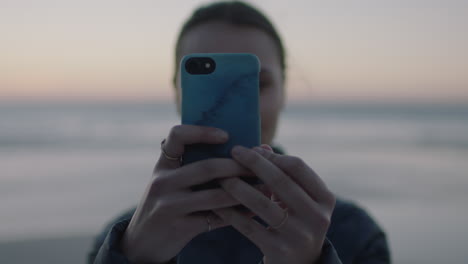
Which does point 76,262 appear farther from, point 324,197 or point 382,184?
point 382,184

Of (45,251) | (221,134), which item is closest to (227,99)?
(221,134)

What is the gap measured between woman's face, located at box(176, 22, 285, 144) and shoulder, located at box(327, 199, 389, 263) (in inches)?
18.6

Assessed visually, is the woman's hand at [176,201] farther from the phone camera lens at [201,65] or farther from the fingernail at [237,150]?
→ the phone camera lens at [201,65]

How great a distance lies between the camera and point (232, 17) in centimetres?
160

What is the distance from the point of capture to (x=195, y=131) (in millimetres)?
946

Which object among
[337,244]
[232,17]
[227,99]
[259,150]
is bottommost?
[337,244]

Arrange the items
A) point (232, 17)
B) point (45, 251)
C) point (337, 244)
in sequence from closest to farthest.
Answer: point (337, 244)
point (232, 17)
point (45, 251)

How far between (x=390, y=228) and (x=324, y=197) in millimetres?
4041

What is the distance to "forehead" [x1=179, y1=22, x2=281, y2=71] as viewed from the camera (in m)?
1.54

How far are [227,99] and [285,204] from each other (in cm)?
34

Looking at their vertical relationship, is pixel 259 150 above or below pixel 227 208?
above

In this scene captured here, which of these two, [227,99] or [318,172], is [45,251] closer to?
[227,99]

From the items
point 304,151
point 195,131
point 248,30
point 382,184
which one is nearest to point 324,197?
point 195,131

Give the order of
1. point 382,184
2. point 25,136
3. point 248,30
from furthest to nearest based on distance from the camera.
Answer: point 25,136 < point 382,184 < point 248,30
